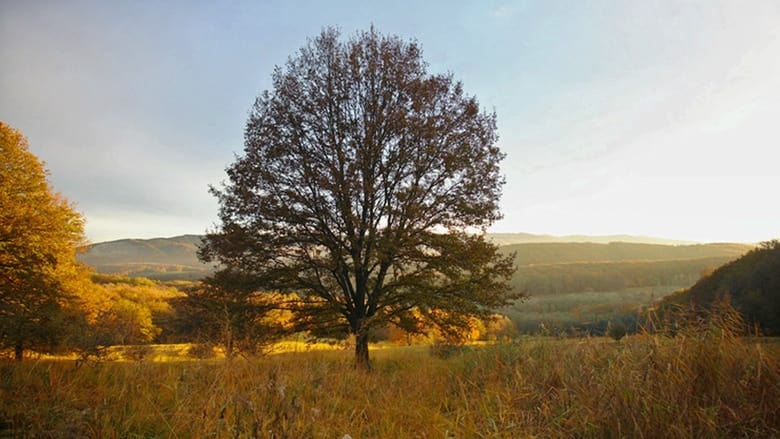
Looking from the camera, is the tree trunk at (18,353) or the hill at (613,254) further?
the hill at (613,254)

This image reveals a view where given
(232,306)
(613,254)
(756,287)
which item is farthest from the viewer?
(613,254)

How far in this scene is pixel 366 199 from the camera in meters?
12.5

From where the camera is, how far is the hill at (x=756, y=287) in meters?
16.6

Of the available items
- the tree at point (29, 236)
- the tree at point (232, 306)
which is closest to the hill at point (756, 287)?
the tree at point (232, 306)

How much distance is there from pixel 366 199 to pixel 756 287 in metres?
22.4

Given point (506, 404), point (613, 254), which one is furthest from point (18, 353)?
point (613, 254)

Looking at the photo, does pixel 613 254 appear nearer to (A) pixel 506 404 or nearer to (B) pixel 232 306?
(B) pixel 232 306

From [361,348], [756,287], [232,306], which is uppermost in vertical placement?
[232,306]

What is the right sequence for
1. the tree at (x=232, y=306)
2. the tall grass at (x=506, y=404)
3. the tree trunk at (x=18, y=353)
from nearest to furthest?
the tall grass at (x=506, y=404) → the tree trunk at (x=18, y=353) → the tree at (x=232, y=306)

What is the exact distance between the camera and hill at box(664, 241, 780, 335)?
16625mm

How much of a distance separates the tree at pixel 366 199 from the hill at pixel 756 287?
822 centimetres

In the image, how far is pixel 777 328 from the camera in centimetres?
1608

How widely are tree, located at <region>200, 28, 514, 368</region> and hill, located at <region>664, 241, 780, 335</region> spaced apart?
8.22 meters

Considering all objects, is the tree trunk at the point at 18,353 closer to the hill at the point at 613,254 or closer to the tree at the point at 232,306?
the tree at the point at 232,306
